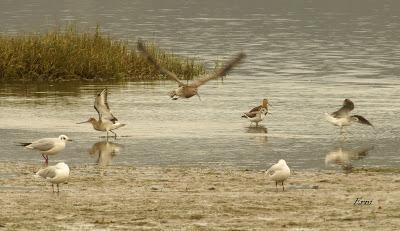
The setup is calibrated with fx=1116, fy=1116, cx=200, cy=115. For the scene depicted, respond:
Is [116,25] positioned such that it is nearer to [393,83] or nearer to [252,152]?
[393,83]

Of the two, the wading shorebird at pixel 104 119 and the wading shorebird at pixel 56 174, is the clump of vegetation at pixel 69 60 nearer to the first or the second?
the wading shorebird at pixel 104 119

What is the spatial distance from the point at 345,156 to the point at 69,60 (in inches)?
684

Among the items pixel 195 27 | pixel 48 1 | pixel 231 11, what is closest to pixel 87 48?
pixel 195 27

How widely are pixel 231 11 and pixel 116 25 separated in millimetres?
28727

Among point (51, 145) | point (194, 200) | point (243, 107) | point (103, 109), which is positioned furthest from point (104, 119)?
point (194, 200)

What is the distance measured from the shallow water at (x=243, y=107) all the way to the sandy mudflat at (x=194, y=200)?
1.55 metres

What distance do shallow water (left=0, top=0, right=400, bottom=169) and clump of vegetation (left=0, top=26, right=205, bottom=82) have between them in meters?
1.39

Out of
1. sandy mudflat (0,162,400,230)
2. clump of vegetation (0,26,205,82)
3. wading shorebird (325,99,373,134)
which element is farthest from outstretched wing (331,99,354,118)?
clump of vegetation (0,26,205,82)

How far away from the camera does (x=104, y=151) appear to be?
70.4 ft

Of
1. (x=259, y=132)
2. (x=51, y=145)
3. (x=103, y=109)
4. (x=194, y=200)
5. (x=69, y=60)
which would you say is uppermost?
(x=69, y=60)

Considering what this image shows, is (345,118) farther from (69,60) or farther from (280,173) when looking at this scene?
(69,60)

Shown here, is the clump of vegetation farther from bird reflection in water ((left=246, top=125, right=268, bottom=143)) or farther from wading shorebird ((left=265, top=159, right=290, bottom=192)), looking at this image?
wading shorebird ((left=265, top=159, right=290, bottom=192))

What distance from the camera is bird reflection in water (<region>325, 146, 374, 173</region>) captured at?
64.5ft

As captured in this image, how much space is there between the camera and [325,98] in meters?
32.7
